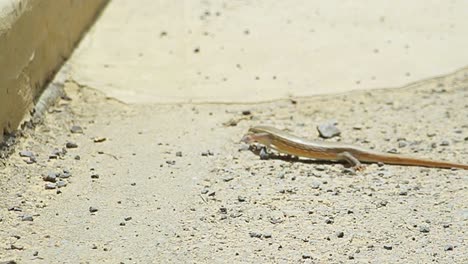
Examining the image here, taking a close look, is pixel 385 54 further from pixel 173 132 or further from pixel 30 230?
pixel 30 230

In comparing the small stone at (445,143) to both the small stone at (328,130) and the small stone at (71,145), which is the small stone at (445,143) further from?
the small stone at (71,145)

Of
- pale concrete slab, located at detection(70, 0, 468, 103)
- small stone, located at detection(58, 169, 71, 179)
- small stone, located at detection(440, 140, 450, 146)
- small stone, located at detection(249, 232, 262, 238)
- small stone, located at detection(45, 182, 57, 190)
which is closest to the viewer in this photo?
small stone, located at detection(249, 232, 262, 238)

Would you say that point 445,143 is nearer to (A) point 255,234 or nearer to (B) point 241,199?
(B) point 241,199

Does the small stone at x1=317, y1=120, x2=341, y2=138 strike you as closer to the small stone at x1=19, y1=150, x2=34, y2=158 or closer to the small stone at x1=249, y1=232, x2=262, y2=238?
the small stone at x1=249, y1=232, x2=262, y2=238

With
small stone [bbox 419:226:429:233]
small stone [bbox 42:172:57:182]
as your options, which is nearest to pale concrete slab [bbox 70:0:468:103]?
small stone [bbox 42:172:57:182]

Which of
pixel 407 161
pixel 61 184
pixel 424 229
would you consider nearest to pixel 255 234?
pixel 424 229

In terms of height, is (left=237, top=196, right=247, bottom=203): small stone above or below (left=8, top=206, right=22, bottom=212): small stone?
above

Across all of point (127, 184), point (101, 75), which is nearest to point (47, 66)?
point (101, 75)
